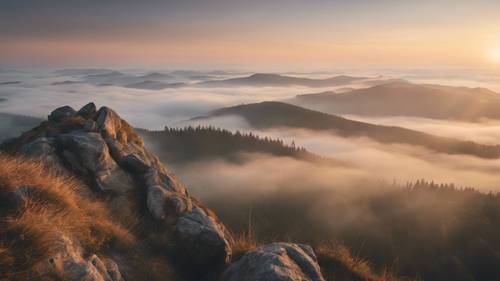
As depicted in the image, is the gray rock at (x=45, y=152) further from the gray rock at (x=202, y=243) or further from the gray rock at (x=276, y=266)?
the gray rock at (x=276, y=266)

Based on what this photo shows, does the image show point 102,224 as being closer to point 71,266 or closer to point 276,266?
point 71,266

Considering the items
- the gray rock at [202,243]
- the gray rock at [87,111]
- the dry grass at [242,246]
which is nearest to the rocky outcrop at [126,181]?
the gray rock at [202,243]

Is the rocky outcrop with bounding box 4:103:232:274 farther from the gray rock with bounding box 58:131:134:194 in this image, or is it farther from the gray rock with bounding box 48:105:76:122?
the gray rock with bounding box 48:105:76:122

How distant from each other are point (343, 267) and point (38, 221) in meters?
11.3

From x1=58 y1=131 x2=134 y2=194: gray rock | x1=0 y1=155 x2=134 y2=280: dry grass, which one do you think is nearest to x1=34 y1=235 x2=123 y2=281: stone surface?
x1=0 y1=155 x2=134 y2=280: dry grass

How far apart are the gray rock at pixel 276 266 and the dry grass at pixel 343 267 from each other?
7.18 feet

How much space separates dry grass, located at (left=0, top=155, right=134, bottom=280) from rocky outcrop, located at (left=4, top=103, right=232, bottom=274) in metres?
1.88

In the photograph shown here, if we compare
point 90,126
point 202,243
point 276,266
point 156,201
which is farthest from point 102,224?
point 90,126

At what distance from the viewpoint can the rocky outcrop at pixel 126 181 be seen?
47.0 feet

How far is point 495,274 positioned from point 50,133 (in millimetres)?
159242

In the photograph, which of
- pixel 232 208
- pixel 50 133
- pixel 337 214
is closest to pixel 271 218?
pixel 232 208

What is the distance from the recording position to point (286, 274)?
11.1m

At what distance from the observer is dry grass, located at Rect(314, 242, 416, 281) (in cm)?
1472

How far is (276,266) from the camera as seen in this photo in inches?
444
